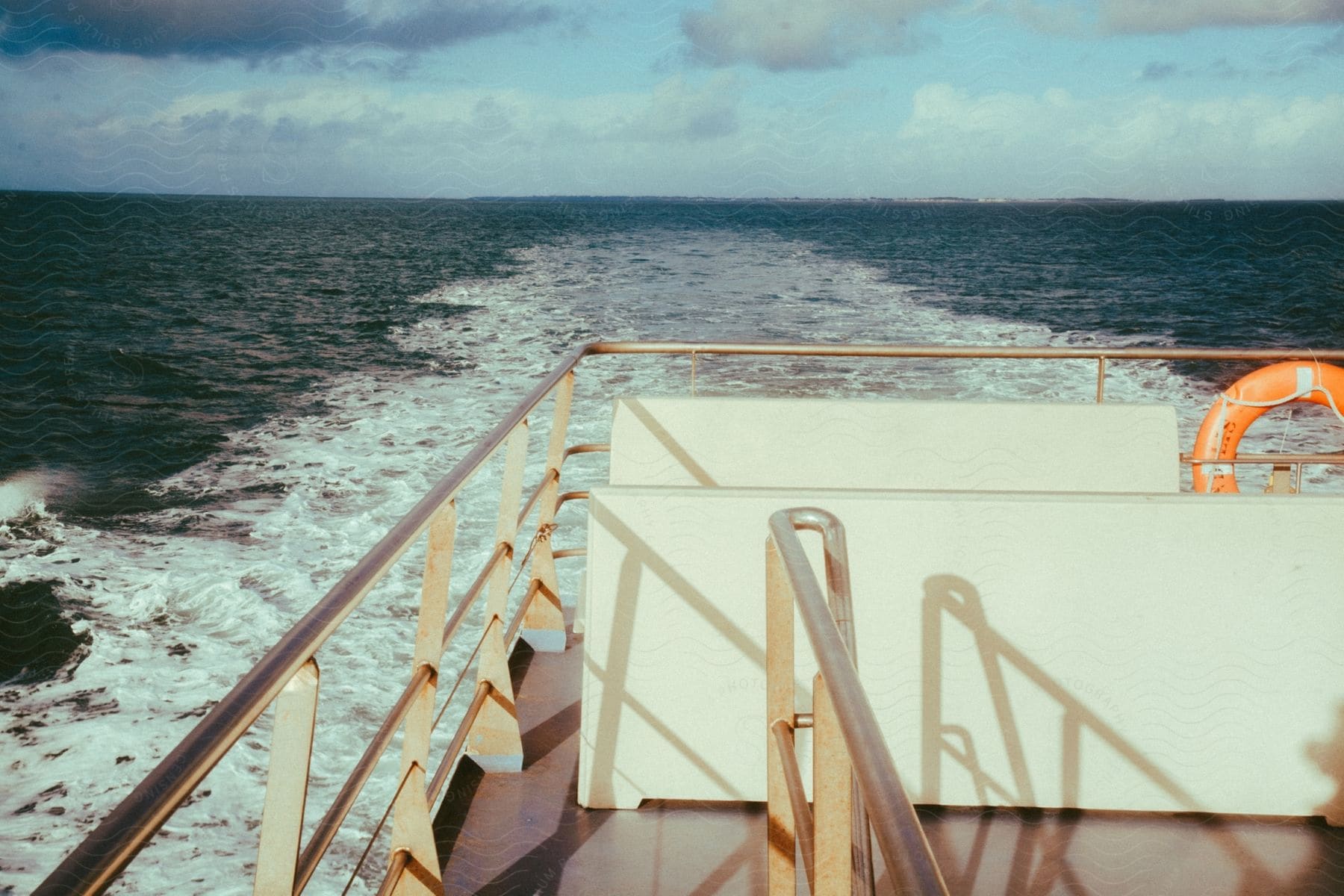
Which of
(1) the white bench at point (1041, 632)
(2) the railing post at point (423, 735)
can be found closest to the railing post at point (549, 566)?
(1) the white bench at point (1041, 632)

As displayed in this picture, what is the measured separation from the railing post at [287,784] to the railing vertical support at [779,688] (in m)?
0.59

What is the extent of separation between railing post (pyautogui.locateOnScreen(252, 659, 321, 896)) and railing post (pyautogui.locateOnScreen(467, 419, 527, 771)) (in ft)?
4.02

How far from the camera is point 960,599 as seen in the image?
79.7 inches

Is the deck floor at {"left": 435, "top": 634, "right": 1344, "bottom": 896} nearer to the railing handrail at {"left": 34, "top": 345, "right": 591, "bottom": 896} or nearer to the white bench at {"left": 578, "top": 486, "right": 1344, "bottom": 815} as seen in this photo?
the white bench at {"left": 578, "top": 486, "right": 1344, "bottom": 815}

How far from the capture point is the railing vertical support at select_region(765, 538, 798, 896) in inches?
49.2

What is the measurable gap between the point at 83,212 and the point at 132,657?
110524 mm

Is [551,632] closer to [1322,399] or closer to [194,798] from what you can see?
[194,798]

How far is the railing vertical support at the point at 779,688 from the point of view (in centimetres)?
125

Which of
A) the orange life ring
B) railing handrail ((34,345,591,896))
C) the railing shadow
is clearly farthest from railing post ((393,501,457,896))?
the orange life ring

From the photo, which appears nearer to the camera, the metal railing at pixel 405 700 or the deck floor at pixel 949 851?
the metal railing at pixel 405 700

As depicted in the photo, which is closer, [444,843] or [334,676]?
[444,843]

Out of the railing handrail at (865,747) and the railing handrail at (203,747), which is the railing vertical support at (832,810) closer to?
the railing handrail at (865,747)

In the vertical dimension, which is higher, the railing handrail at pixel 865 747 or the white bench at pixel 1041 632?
the railing handrail at pixel 865 747

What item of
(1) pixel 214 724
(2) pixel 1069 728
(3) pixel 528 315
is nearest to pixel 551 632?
(2) pixel 1069 728
